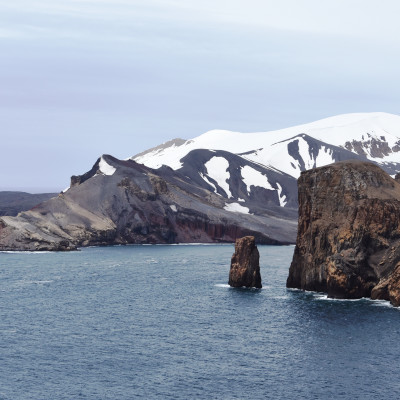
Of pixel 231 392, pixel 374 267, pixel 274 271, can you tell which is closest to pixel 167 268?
pixel 274 271

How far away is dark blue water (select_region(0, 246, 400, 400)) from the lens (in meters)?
74.8

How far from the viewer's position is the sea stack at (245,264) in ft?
445

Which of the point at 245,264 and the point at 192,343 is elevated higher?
the point at 245,264

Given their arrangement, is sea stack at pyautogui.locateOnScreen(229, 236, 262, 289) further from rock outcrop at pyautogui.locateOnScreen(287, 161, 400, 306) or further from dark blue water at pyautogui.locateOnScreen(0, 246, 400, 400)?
rock outcrop at pyautogui.locateOnScreen(287, 161, 400, 306)

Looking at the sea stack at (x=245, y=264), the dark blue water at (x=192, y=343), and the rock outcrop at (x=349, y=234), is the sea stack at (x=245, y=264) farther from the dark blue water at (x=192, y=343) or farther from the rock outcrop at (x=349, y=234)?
the rock outcrop at (x=349, y=234)

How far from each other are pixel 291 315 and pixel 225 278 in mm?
46611

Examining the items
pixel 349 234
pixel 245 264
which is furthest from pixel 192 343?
pixel 245 264

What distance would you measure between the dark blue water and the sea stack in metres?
2.21

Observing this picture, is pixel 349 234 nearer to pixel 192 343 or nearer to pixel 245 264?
pixel 245 264

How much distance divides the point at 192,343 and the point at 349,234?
40.1m

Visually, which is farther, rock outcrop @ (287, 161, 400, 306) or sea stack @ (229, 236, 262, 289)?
sea stack @ (229, 236, 262, 289)

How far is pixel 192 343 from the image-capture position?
92.7 m

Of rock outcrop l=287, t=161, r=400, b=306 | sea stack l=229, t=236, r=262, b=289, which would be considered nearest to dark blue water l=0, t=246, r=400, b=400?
sea stack l=229, t=236, r=262, b=289

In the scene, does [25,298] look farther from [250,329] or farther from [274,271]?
[274,271]
